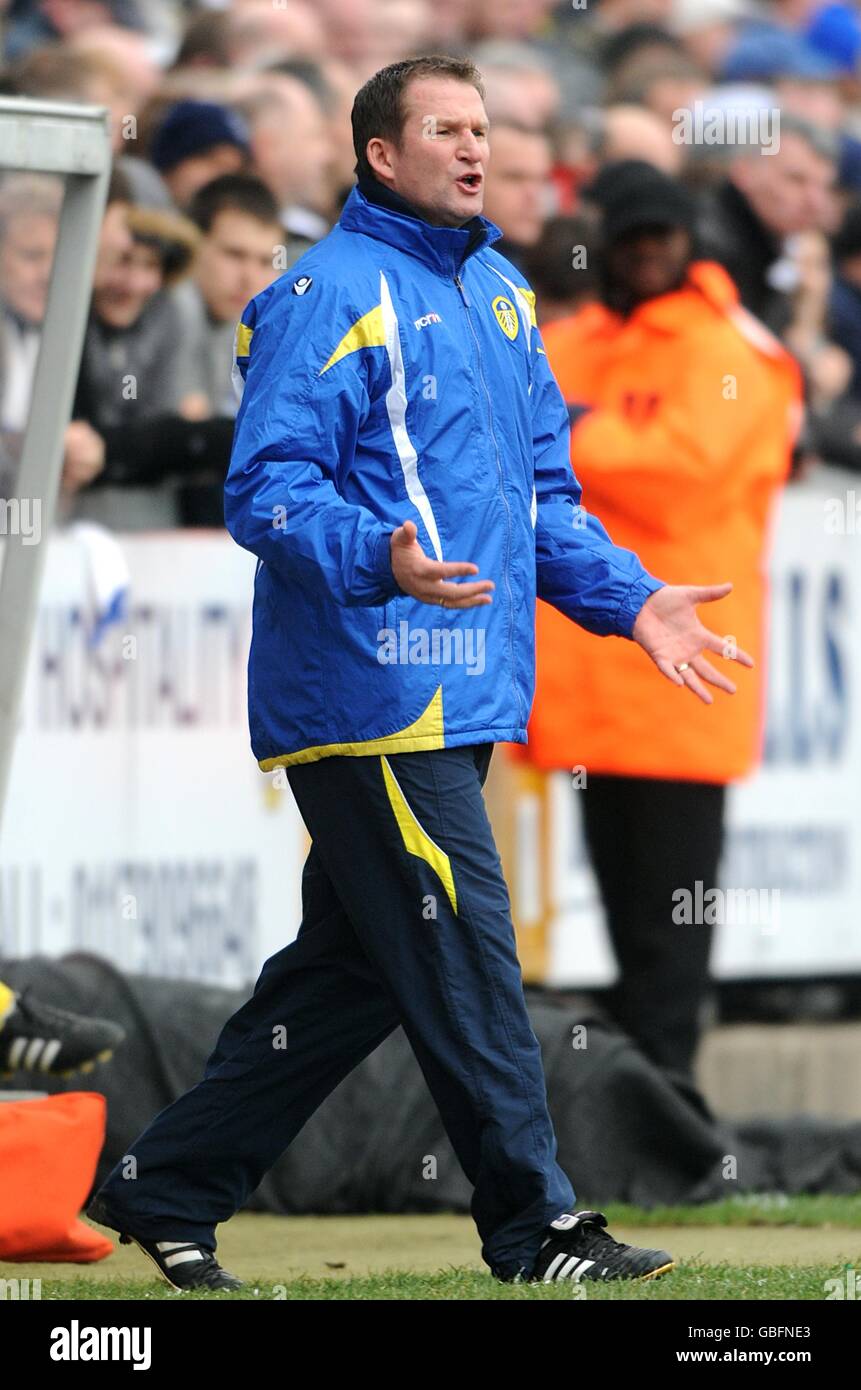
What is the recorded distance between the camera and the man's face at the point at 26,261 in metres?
7.10

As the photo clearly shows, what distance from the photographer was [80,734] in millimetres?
7035

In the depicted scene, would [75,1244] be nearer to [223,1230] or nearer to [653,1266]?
[223,1230]

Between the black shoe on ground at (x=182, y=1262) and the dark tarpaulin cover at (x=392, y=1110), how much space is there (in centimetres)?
148

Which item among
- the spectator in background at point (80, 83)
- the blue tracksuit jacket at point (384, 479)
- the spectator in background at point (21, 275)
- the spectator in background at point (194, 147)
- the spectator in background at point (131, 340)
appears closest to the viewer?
the blue tracksuit jacket at point (384, 479)

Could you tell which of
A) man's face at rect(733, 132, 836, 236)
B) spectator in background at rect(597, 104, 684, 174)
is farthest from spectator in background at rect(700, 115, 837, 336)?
spectator in background at rect(597, 104, 684, 174)

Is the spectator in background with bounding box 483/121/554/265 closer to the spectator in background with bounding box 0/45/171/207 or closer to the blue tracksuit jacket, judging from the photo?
the spectator in background with bounding box 0/45/171/207

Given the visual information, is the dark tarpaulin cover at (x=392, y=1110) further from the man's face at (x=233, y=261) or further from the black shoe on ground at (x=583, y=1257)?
the man's face at (x=233, y=261)

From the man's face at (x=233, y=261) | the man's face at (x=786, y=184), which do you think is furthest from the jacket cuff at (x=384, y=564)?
the man's face at (x=786, y=184)

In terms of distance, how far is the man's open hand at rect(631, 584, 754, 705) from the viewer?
4699mm

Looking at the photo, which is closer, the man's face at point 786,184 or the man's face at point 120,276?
the man's face at point 120,276

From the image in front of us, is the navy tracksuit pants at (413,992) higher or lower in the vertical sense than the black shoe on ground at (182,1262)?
higher

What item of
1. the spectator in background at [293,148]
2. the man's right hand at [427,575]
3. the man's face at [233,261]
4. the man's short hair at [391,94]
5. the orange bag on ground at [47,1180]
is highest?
the spectator in background at [293,148]

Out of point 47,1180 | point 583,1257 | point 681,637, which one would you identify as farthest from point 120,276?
point 583,1257

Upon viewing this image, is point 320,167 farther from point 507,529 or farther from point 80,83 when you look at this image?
point 507,529
